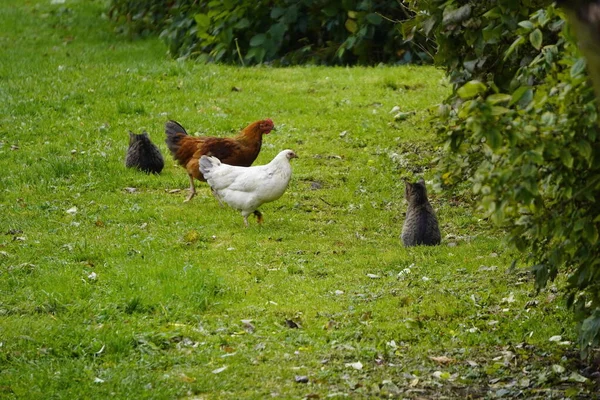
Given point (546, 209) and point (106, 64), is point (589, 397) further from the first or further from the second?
point (106, 64)

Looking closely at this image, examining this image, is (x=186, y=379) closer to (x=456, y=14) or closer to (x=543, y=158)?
(x=543, y=158)

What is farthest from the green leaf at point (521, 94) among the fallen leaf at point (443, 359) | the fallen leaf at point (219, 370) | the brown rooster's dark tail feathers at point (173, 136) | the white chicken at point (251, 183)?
the brown rooster's dark tail feathers at point (173, 136)

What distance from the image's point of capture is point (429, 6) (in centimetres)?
704

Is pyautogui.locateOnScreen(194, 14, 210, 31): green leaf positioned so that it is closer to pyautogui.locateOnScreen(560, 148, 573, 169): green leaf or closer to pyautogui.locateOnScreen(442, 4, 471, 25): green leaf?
pyautogui.locateOnScreen(442, 4, 471, 25): green leaf

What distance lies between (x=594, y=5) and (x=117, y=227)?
279 inches

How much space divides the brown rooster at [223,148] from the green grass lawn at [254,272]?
15.5 inches

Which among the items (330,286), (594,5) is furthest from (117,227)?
(594,5)

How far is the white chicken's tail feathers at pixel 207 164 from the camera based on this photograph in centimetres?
944

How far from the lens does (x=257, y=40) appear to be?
17172mm

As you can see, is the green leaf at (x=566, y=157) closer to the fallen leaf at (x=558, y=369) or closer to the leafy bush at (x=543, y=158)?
the leafy bush at (x=543, y=158)

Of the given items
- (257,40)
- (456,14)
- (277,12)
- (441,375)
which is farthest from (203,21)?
(441,375)

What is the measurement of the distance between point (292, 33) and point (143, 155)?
7493 mm

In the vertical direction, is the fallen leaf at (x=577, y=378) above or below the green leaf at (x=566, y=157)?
below

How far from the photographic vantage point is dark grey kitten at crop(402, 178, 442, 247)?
8.25m
